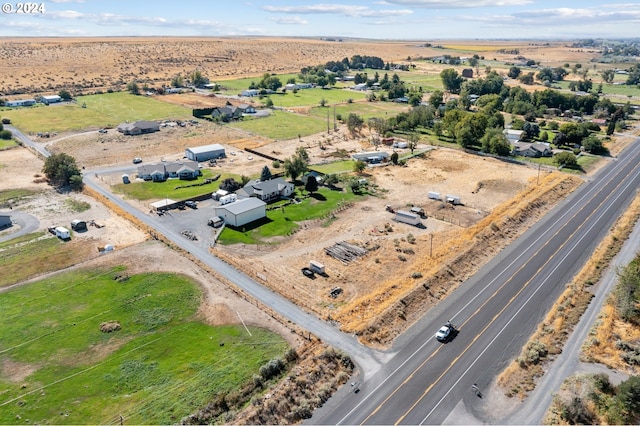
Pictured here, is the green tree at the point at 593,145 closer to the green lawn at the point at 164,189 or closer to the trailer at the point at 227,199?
the green lawn at the point at 164,189

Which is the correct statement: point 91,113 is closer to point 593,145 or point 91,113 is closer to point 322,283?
point 322,283

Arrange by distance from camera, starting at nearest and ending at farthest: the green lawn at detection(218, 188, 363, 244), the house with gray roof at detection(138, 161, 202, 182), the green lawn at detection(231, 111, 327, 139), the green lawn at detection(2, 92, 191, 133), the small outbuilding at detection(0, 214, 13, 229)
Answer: the green lawn at detection(218, 188, 363, 244) → the small outbuilding at detection(0, 214, 13, 229) → the house with gray roof at detection(138, 161, 202, 182) → the green lawn at detection(231, 111, 327, 139) → the green lawn at detection(2, 92, 191, 133)

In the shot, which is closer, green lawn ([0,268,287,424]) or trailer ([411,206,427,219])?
green lawn ([0,268,287,424])

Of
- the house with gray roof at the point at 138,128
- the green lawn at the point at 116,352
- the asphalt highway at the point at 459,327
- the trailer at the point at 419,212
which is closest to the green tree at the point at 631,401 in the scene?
the asphalt highway at the point at 459,327

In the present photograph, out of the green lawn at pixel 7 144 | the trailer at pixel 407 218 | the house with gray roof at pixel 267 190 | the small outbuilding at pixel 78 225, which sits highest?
the green lawn at pixel 7 144

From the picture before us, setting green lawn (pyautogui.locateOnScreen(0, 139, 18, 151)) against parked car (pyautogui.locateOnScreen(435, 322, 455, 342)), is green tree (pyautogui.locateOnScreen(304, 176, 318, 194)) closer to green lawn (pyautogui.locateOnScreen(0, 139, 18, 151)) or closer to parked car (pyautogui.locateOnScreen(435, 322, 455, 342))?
parked car (pyautogui.locateOnScreen(435, 322, 455, 342))

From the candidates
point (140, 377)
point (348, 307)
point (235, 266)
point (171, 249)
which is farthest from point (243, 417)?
point (171, 249)

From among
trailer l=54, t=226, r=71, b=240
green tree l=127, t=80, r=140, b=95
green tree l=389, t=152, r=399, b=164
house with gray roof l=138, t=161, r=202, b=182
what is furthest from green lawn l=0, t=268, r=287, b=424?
green tree l=127, t=80, r=140, b=95
